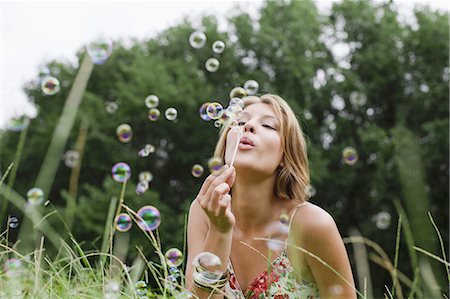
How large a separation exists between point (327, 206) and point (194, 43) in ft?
45.0

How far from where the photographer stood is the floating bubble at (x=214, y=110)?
120 inches

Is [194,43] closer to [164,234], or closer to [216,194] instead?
[216,194]

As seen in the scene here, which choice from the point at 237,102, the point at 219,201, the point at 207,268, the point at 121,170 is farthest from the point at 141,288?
the point at 121,170

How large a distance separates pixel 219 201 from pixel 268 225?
23.9 inches

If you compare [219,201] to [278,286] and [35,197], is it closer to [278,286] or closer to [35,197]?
[278,286]

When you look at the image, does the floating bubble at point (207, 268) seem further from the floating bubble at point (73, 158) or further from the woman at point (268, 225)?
the floating bubble at point (73, 158)

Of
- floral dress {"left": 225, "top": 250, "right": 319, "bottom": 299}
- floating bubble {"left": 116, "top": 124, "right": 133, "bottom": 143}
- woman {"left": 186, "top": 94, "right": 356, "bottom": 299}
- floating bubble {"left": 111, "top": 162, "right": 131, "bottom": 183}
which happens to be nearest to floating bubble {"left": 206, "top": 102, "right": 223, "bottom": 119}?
woman {"left": 186, "top": 94, "right": 356, "bottom": 299}

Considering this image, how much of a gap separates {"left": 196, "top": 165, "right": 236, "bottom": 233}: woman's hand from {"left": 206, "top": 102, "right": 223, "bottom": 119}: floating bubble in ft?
2.63

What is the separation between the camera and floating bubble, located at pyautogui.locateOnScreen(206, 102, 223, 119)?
3.05m

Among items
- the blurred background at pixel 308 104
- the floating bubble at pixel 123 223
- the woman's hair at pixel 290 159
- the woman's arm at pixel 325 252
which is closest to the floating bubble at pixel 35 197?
the floating bubble at pixel 123 223

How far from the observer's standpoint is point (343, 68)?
58.5 ft

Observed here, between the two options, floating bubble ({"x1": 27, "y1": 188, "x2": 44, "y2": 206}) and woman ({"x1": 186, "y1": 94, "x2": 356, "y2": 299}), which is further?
floating bubble ({"x1": 27, "y1": 188, "x2": 44, "y2": 206})

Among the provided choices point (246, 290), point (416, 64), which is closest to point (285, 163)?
point (246, 290)

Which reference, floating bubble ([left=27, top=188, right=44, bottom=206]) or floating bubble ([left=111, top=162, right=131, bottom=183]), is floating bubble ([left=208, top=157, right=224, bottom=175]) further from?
floating bubble ([left=27, top=188, right=44, bottom=206])
